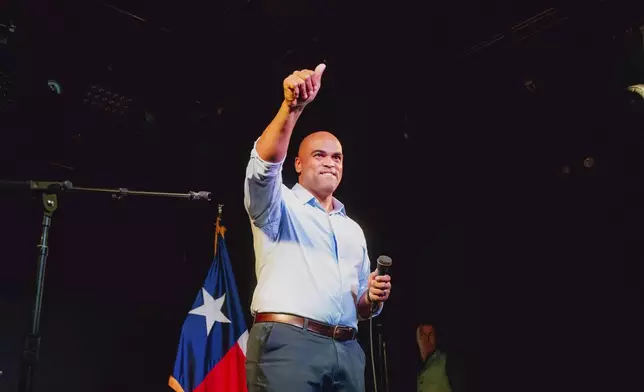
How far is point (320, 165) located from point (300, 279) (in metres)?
0.61

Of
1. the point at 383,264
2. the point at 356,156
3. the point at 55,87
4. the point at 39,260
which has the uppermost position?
the point at 55,87

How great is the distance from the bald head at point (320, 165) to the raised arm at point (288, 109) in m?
0.55

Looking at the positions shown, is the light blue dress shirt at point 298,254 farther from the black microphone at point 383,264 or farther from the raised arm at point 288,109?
the black microphone at point 383,264

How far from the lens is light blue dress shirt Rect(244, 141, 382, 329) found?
2207 millimetres

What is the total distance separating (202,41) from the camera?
4250 mm

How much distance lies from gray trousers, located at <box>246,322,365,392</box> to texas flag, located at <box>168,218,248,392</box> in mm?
1943

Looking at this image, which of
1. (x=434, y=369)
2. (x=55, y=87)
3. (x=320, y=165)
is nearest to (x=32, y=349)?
(x=320, y=165)

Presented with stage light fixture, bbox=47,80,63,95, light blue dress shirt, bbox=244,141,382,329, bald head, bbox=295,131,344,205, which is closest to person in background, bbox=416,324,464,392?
light blue dress shirt, bbox=244,141,382,329

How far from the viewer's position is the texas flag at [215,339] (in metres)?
3.99

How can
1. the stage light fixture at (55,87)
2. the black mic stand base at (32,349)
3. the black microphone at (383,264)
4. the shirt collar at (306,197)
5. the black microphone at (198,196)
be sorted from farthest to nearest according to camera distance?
the stage light fixture at (55,87), the black microphone at (198,196), the shirt collar at (306,197), the black mic stand base at (32,349), the black microphone at (383,264)

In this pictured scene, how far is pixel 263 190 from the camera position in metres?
2.16

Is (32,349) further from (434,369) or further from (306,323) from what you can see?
(434,369)

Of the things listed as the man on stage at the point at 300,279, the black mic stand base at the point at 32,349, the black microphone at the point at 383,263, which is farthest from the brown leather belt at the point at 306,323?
the black mic stand base at the point at 32,349

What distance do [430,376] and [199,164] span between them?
301 centimetres
